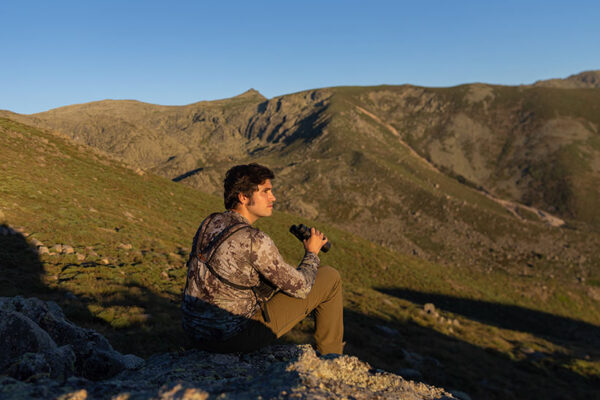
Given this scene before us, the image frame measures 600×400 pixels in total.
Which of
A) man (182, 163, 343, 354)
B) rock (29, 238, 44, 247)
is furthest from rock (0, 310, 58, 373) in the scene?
rock (29, 238, 44, 247)

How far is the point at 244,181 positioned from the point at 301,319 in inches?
81.4

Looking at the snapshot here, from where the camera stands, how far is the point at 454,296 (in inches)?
1230

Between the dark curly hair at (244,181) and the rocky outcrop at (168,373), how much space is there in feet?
6.84

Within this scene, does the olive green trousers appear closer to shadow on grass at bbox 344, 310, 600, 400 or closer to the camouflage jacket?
the camouflage jacket

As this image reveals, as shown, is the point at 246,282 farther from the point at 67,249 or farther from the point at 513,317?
the point at 513,317

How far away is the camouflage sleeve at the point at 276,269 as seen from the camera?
386cm

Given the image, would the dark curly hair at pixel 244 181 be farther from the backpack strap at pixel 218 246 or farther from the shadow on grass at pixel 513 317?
the shadow on grass at pixel 513 317

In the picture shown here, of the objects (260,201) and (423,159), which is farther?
(423,159)

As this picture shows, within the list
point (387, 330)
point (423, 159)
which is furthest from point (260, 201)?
point (423, 159)

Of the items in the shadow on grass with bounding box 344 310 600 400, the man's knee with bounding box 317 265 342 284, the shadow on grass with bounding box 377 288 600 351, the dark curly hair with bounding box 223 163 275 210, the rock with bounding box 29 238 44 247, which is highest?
the dark curly hair with bounding box 223 163 275 210

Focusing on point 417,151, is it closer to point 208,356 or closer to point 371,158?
point 371,158

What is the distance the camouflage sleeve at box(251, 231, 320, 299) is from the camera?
3.86m

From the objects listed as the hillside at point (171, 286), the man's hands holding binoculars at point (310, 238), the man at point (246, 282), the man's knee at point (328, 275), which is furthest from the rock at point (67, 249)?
the man's knee at point (328, 275)

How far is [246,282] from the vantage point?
4023 mm
